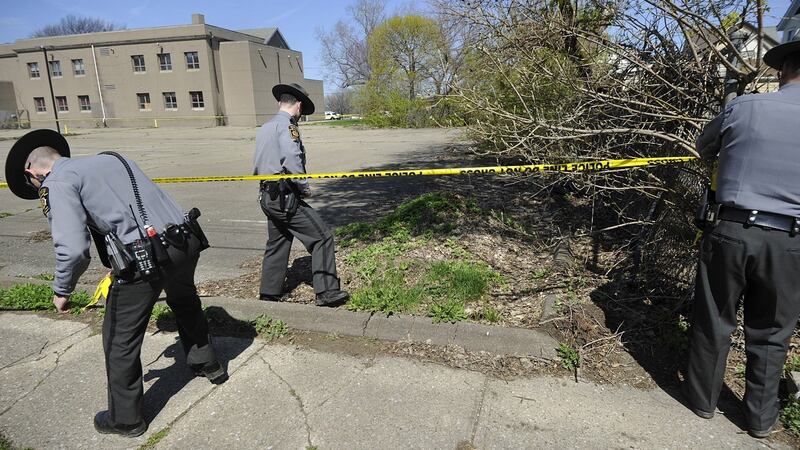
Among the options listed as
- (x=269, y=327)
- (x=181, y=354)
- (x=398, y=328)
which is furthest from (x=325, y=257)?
(x=181, y=354)

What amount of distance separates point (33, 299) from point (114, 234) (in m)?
2.77

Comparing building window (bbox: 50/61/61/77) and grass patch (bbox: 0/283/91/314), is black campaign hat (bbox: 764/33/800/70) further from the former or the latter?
building window (bbox: 50/61/61/77)

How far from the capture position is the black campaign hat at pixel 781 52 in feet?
8.00

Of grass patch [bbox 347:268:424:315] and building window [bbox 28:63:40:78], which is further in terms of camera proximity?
building window [bbox 28:63:40:78]

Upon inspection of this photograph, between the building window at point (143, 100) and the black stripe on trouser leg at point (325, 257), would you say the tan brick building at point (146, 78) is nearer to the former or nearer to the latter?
the building window at point (143, 100)

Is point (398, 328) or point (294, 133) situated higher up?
point (294, 133)

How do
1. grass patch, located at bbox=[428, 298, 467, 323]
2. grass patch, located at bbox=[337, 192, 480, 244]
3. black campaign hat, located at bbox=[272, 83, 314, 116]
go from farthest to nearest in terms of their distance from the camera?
grass patch, located at bbox=[337, 192, 480, 244]
black campaign hat, located at bbox=[272, 83, 314, 116]
grass patch, located at bbox=[428, 298, 467, 323]

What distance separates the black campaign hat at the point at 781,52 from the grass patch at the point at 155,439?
393 cm

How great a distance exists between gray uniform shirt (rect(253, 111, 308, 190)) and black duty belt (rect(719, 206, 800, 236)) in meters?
3.02

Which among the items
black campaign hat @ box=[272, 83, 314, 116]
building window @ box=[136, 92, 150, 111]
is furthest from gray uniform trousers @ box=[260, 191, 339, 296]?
building window @ box=[136, 92, 150, 111]

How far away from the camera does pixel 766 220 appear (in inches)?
97.0

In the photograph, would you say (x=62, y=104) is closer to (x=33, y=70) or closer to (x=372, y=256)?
(x=33, y=70)

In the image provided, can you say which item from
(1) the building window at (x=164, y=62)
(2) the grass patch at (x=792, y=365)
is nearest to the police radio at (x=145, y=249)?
(2) the grass patch at (x=792, y=365)

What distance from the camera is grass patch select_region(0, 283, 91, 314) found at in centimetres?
452
